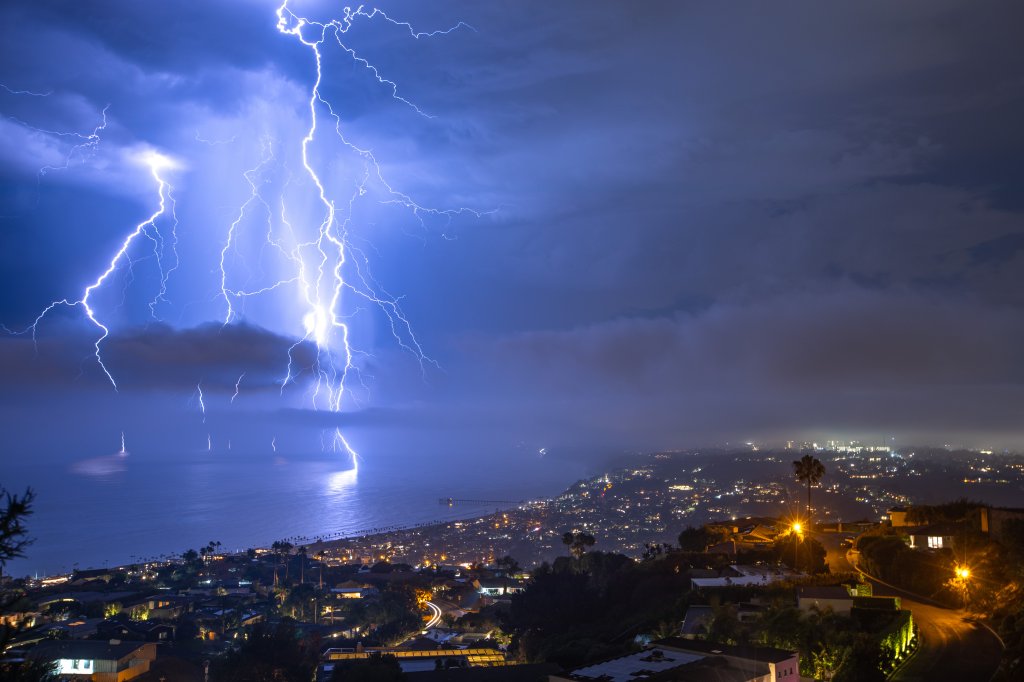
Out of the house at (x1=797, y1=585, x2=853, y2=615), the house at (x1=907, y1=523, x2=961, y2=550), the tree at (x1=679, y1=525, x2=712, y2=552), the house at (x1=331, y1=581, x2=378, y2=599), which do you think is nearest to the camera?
the house at (x1=797, y1=585, x2=853, y2=615)

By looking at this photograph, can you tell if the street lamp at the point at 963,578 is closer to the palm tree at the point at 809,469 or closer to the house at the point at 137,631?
the palm tree at the point at 809,469

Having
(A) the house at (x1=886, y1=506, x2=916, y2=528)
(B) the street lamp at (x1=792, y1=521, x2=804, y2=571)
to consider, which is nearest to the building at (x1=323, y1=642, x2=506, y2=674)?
(B) the street lamp at (x1=792, y1=521, x2=804, y2=571)

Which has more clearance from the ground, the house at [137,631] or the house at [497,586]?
the house at [137,631]

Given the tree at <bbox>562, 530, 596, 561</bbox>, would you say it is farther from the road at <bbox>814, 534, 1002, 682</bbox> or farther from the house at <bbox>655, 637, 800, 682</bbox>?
the house at <bbox>655, 637, 800, 682</bbox>

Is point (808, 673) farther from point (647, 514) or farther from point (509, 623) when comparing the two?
point (647, 514)

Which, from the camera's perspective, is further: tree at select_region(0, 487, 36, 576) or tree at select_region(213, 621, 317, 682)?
tree at select_region(213, 621, 317, 682)

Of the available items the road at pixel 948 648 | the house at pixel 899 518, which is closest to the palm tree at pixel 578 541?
the house at pixel 899 518

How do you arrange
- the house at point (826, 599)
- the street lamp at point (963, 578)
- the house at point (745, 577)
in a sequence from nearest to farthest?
the house at point (826, 599), the street lamp at point (963, 578), the house at point (745, 577)
